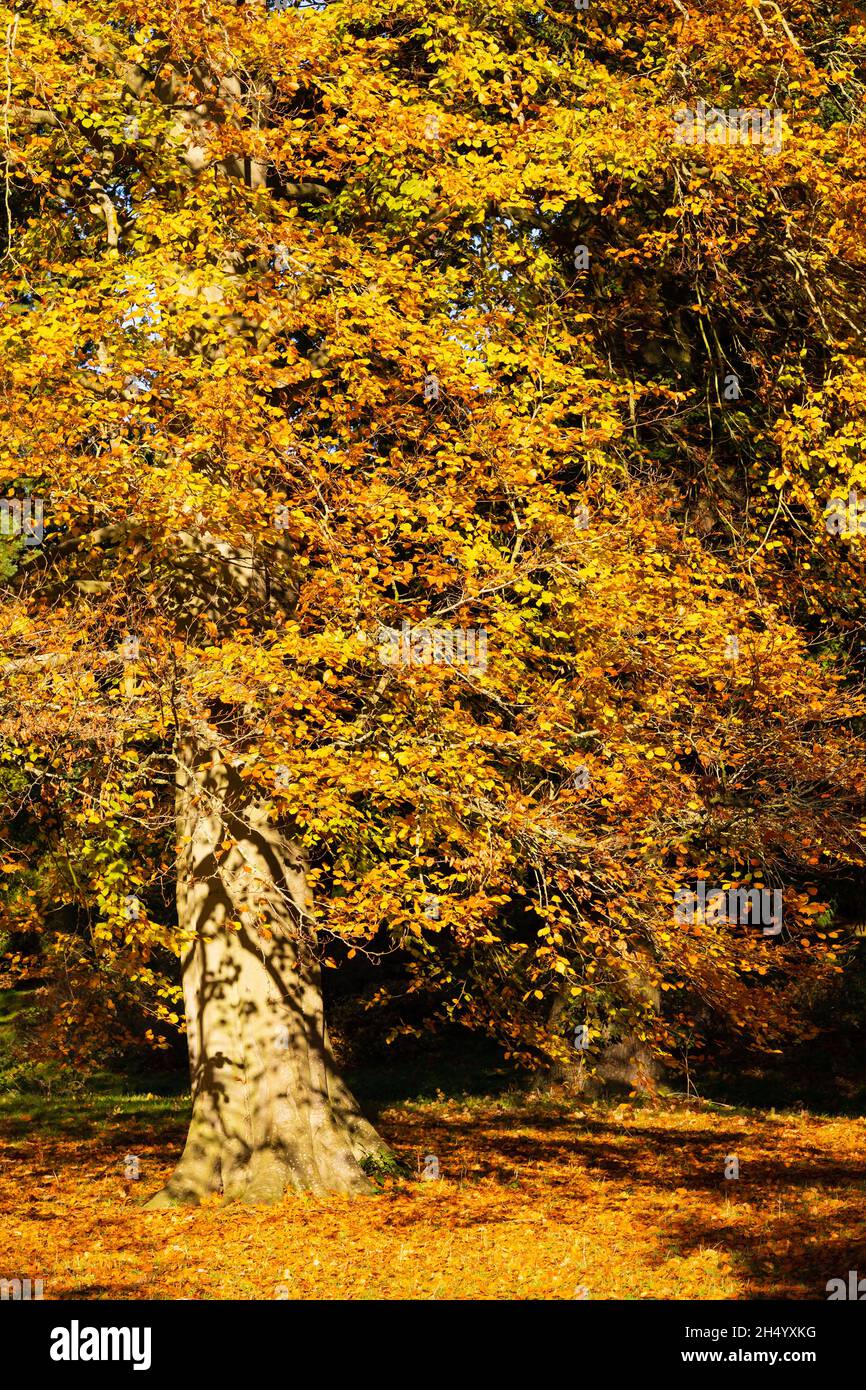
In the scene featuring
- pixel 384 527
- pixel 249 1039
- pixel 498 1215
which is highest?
pixel 384 527

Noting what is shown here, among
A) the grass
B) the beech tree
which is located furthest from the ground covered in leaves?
the beech tree

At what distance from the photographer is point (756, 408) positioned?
47.8 feet

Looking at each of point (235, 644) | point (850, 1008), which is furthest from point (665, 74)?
point (850, 1008)

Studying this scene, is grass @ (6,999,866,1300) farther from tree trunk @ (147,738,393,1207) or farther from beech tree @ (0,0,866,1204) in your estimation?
beech tree @ (0,0,866,1204)

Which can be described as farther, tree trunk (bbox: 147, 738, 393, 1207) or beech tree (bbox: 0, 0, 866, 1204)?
tree trunk (bbox: 147, 738, 393, 1207)

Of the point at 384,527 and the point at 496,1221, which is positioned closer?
the point at 384,527

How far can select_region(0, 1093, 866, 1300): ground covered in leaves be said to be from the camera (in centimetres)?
895

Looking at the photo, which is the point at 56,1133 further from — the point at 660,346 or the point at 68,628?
the point at 660,346

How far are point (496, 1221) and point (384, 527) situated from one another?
5542mm

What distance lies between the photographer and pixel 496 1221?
10969mm

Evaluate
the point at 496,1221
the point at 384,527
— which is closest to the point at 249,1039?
the point at 496,1221

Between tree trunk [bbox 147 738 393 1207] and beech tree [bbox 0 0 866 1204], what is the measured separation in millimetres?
35

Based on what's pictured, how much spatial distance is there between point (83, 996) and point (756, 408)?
32.0ft

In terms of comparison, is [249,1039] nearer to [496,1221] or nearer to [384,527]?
[496,1221]
